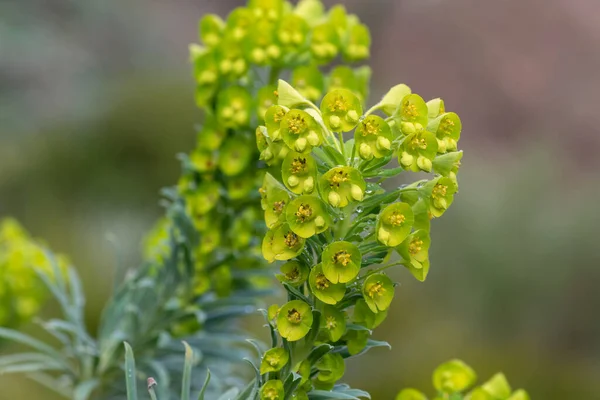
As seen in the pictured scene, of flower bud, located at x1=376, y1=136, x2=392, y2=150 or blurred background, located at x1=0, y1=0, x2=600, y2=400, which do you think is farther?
blurred background, located at x1=0, y1=0, x2=600, y2=400

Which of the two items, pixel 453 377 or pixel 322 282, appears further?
pixel 453 377

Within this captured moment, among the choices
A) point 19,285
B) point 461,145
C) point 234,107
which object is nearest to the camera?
point 234,107

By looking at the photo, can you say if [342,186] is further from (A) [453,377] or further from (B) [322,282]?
(A) [453,377]

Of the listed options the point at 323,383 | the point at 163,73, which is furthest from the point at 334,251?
the point at 163,73

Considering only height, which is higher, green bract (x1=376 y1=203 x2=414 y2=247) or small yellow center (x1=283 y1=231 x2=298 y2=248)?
small yellow center (x1=283 y1=231 x2=298 y2=248)

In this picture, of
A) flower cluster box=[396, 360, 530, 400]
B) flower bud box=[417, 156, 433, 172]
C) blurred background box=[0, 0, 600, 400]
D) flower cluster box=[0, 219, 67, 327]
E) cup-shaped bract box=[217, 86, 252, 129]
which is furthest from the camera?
blurred background box=[0, 0, 600, 400]

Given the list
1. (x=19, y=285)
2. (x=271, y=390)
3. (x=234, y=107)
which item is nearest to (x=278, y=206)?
(x=271, y=390)

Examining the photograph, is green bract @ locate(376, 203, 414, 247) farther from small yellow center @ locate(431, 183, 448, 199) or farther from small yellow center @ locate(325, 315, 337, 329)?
small yellow center @ locate(325, 315, 337, 329)

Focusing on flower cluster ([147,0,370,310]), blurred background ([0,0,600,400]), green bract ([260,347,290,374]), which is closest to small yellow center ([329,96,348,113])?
green bract ([260,347,290,374])
